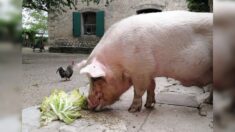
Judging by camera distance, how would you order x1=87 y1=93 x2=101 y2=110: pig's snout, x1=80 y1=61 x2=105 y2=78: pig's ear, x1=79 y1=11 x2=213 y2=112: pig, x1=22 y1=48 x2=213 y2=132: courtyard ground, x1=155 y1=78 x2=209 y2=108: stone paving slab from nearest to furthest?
x1=22 y1=48 x2=213 y2=132: courtyard ground → x1=80 y1=61 x2=105 y2=78: pig's ear → x1=79 y1=11 x2=213 y2=112: pig → x1=87 y1=93 x2=101 y2=110: pig's snout → x1=155 y1=78 x2=209 y2=108: stone paving slab

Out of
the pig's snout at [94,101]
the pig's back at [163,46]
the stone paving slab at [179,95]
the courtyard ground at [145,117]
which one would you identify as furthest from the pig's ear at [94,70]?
the stone paving slab at [179,95]

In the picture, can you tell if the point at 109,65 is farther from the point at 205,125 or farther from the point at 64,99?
the point at 205,125

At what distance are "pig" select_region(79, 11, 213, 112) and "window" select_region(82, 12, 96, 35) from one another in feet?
34.5

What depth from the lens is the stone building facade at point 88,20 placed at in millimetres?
11891

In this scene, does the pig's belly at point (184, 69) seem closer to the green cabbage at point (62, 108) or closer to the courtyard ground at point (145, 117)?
the courtyard ground at point (145, 117)

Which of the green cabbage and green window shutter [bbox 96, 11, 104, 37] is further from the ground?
green window shutter [bbox 96, 11, 104, 37]

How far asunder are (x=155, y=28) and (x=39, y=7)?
21.7ft

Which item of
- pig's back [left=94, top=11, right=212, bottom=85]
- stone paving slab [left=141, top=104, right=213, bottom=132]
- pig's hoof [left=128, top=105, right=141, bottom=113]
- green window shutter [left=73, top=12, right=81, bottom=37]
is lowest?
stone paving slab [left=141, top=104, right=213, bottom=132]

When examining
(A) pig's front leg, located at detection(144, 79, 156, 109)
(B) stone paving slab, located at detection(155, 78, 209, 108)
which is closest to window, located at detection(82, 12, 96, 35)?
(B) stone paving slab, located at detection(155, 78, 209, 108)

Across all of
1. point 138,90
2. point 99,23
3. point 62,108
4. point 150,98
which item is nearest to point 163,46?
point 138,90

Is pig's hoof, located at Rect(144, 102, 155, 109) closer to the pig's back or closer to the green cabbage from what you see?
the pig's back

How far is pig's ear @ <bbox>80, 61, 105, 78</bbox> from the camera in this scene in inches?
108

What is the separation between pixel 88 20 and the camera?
1420 centimetres

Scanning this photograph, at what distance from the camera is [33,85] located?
5.09 meters
